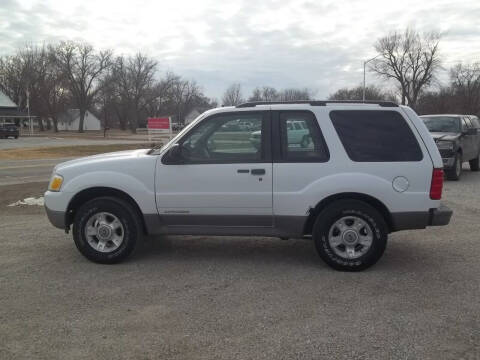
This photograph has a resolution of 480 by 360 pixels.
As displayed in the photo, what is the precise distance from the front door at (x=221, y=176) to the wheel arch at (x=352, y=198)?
18.1 inches

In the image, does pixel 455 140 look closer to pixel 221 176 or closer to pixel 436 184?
pixel 436 184

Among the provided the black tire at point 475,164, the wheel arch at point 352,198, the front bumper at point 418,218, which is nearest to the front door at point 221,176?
the wheel arch at point 352,198

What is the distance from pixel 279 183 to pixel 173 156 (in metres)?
1.23

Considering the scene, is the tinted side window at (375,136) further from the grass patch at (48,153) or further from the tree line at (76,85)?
the tree line at (76,85)

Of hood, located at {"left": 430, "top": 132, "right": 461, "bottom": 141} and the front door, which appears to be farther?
hood, located at {"left": 430, "top": 132, "right": 461, "bottom": 141}

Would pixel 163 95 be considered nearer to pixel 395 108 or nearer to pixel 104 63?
pixel 104 63

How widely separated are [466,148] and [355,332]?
1150cm

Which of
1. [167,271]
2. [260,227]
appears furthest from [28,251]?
[260,227]

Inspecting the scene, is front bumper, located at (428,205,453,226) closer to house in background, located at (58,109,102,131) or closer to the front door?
the front door

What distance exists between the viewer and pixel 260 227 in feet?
16.8

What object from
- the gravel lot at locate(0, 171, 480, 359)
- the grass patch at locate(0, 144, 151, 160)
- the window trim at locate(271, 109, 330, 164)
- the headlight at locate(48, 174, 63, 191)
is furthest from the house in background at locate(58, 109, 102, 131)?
the window trim at locate(271, 109, 330, 164)

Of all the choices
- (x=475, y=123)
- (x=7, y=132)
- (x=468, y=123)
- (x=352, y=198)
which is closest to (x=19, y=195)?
(x=352, y=198)

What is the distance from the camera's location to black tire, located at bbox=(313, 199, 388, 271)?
491 cm

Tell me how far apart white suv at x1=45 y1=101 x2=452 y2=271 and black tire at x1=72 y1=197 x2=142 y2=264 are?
1 cm
